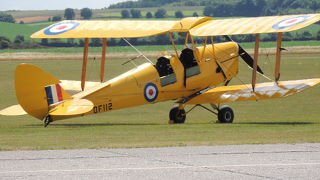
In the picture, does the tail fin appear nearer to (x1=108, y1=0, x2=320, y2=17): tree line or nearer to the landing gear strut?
the landing gear strut

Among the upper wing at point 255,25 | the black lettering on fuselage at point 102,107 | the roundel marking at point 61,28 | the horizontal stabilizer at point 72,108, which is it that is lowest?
the black lettering on fuselage at point 102,107

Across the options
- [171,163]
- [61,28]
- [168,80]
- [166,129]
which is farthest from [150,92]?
[171,163]

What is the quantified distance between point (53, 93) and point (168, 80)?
330 cm

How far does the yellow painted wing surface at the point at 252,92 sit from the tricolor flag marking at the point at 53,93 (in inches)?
144

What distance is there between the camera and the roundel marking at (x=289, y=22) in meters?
18.7

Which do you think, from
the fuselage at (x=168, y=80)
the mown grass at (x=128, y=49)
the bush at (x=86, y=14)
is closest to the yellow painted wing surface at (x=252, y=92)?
the fuselage at (x=168, y=80)

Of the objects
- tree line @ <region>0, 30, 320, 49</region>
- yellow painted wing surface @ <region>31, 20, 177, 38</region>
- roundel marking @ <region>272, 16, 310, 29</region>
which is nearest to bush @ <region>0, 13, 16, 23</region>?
tree line @ <region>0, 30, 320, 49</region>

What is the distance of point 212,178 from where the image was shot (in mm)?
10672

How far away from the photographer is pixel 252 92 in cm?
2009

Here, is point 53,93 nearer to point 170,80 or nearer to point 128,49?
point 170,80

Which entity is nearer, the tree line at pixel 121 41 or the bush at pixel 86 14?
the tree line at pixel 121 41

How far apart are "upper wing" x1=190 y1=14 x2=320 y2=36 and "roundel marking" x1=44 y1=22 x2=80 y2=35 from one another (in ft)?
11.4

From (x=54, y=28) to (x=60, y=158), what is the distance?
1026cm

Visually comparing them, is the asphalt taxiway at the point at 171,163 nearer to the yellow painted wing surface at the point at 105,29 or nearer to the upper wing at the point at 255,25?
the upper wing at the point at 255,25
